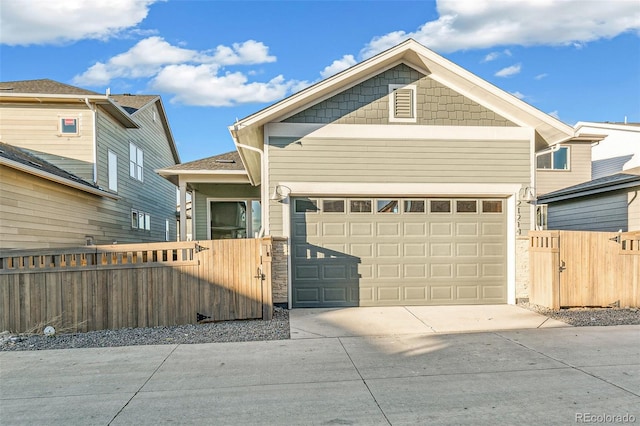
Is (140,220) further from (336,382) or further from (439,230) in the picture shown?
(336,382)

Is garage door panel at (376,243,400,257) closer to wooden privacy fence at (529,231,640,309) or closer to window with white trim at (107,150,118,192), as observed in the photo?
wooden privacy fence at (529,231,640,309)

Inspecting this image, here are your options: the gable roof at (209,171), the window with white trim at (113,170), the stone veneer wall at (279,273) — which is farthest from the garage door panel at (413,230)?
the window with white trim at (113,170)

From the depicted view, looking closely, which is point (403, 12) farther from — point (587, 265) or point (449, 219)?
point (587, 265)

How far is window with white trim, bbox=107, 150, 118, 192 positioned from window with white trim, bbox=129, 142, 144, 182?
1463 millimetres

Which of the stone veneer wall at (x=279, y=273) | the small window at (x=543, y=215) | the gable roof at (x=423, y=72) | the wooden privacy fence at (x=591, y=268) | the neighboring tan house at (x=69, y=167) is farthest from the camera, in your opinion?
the small window at (x=543, y=215)

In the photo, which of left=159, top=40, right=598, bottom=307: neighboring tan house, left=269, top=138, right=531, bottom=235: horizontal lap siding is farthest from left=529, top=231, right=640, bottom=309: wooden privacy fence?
left=269, top=138, right=531, bottom=235: horizontal lap siding

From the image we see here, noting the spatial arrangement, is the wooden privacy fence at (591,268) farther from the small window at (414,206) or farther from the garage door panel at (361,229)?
the garage door panel at (361,229)

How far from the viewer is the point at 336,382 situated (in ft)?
13.9

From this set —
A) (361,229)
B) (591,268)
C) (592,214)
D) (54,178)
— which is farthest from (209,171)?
(592,214)

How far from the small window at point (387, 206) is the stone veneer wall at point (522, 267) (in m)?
2.68

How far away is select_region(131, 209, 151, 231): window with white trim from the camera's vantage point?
52.2 ft

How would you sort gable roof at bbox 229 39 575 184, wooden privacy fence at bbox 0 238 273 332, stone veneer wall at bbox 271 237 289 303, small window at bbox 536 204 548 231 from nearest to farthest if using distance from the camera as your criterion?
wooden privacy fence at bbox 0 238 273 332 → gable roof at bbox 229 39 575 184 → stone veneer wall at bbox 271 237 289 303 → small window at bbox 536 204 548 231

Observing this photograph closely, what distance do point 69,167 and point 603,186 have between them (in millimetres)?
15458

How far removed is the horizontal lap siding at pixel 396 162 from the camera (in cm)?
826
